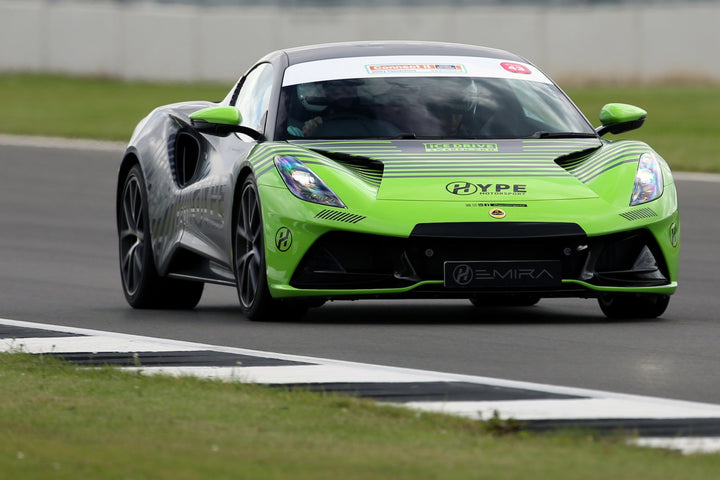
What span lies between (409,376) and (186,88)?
39187 millimetres

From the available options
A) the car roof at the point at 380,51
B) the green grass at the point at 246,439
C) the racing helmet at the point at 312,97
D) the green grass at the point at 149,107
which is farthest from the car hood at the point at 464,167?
the green grass at the point at 149,107

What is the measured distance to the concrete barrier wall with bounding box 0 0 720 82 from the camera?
1959 inches

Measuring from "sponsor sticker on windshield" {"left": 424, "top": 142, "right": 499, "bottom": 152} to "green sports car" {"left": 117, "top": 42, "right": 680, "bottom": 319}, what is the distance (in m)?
0.02

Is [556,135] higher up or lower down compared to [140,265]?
higher up

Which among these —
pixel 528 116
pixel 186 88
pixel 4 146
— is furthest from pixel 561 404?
pixel 186 88

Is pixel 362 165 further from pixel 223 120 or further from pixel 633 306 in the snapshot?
pixel 633 306

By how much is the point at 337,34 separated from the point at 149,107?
13.4 meters

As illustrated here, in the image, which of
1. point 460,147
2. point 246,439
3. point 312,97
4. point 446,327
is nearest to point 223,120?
point 312,97

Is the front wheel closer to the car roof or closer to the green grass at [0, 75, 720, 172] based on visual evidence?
the car roof

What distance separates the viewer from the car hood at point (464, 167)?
9133 mm

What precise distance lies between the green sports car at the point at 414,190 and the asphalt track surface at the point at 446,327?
23cm

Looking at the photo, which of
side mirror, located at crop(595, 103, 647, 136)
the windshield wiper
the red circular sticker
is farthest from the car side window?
side mirror, located at crop(595, 103, 647, 136)

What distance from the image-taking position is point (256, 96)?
1059cm

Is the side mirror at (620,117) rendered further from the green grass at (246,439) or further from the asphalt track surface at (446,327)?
the green grass at (246,439)
